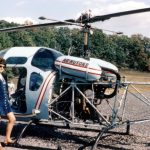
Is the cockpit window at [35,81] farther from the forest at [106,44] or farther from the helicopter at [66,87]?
the forest at [106,44]

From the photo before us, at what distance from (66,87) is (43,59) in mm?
863

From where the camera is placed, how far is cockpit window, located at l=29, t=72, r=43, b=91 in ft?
28.5

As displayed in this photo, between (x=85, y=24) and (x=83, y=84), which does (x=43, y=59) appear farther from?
Answer: (x=85, y=24)

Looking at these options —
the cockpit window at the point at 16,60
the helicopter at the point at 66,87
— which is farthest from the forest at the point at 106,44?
the helicopter at the point at 66,87

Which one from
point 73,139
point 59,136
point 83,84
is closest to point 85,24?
point 83,84

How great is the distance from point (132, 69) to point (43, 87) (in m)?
52.2

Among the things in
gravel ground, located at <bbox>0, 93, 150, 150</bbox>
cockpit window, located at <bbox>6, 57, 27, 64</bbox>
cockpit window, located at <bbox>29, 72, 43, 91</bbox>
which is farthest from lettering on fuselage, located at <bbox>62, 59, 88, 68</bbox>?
gravel ground, located at <bbox>0, 93, 150, 150</bbox>

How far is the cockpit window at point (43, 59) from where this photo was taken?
29.1 feet

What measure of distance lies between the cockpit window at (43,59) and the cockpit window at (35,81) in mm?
220

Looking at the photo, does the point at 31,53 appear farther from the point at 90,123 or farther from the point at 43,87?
the point at 90,123

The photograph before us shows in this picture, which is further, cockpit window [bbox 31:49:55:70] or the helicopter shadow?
cockpit window [bbox 31:49:55:70]

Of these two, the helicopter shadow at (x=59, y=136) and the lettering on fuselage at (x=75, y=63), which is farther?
the helicopter shadow at (x=59, y=136)

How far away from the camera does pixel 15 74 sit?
9.34 m

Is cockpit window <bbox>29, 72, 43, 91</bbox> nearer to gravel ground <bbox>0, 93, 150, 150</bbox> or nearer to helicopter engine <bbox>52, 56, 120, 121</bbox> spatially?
helicopter engine <bbox>52, 56, 120, 121</bbox>
